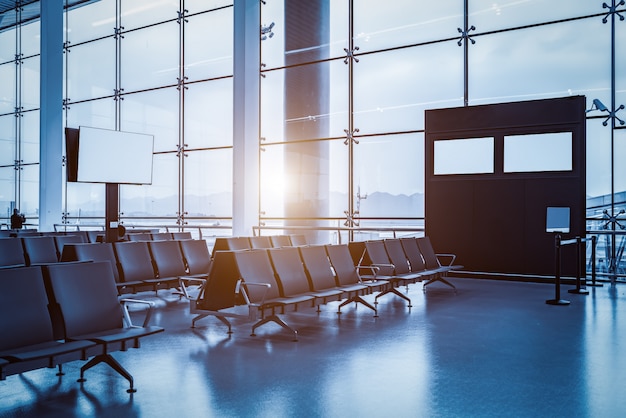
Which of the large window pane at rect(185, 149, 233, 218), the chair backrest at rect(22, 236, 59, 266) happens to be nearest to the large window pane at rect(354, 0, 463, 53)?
the large window pane at rect(185, 149, 233, 218)

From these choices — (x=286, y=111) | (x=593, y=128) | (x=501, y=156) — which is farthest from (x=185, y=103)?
(x=593, y=128)

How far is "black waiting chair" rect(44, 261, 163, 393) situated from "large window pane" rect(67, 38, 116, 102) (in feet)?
38.0

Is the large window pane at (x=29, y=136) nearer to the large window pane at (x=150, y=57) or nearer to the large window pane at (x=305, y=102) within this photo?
the large window pane at (x=150, y=57)

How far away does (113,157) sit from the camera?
769 cm

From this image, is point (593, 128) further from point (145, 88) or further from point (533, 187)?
point (145, 88)

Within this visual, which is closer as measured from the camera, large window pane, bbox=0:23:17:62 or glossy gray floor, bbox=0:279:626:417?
glossy gray floor, bbox=0:279:626:417

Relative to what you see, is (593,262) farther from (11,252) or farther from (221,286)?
(11,252)

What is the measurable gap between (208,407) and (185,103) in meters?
10.5

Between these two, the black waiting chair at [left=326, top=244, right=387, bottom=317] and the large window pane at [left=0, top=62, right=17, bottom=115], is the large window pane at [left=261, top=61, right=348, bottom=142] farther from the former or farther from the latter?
the large window pane at [left=0, top=62, right=17, bottom=115]

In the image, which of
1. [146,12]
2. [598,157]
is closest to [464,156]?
[598,157]

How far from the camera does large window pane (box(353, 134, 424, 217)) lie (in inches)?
408

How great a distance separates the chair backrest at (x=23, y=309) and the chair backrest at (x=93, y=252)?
2111 mm

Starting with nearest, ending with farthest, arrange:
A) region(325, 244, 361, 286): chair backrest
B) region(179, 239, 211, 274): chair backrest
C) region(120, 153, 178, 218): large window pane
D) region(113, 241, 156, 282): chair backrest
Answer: region(325, 244, 361, 286): chair backrest < region(113, 241, 156, 282): chair backrest < region(179, 239, 211, 274): chair backrest < region(120, 153, 178, 218): large window pane

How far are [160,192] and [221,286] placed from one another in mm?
8463
